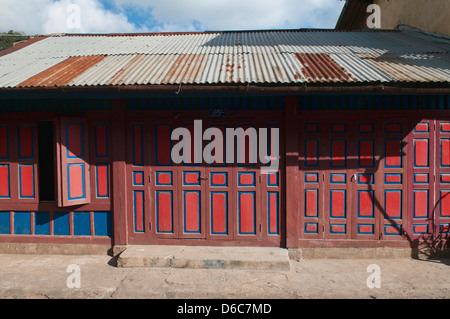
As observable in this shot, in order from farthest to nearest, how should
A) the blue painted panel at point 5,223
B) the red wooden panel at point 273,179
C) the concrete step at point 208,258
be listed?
the blue painted panel at point 5,223 < the red wooden panel at point 273,179 < the concrete step at point 208,258

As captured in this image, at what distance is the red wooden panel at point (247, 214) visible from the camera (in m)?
5.71

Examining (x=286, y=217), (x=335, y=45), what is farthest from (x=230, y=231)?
(x=335, y=45)

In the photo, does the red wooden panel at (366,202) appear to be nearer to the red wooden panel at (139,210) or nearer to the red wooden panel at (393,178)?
the red wooden panel at (393,178)

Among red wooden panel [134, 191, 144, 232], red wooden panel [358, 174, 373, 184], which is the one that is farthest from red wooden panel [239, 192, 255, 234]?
red wooden panel [358, 174, 373, 184]

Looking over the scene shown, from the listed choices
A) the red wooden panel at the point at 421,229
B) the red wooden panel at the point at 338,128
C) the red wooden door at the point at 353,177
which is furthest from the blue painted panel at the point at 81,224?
the red wooden panel at the point at 421,229

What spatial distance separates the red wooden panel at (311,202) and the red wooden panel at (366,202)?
2.59ft

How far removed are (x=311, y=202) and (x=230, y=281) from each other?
6.76 feet

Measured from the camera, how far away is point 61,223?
19.5 ft

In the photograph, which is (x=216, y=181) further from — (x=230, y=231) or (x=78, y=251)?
(x=78, y=251)

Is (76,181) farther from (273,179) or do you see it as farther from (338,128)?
(338,128)

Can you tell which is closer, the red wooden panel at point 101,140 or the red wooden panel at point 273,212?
the red wooden panel at point 273,212

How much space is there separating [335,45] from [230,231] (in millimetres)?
4734

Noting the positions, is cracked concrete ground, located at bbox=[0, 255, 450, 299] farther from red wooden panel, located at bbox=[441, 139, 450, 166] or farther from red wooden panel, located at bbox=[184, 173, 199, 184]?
red wooden panel, located at bbox=[441, 139, 450, 166]
